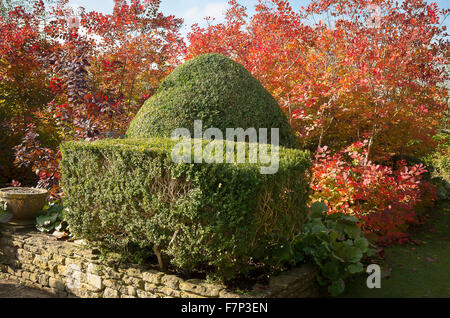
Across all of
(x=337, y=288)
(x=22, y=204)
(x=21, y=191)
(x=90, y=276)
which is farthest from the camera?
(x=21, y=191)

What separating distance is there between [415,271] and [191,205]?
3229 mm

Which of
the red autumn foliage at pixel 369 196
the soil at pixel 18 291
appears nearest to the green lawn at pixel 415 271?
the red autumn foliage at pixel 369 196

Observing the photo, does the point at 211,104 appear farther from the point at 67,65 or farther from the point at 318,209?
the point at 67,65

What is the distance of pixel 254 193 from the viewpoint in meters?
3.34

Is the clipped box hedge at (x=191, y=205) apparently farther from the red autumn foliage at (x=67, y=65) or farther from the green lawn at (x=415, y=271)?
the red autumn foliage at (x=67, y=65)

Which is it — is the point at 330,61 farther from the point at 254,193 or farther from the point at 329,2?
the point at 254,193

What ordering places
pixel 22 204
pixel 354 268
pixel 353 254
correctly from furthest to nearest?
pixel 22 204 → pixel 353 254 → pixel 354 268

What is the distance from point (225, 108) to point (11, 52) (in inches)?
265

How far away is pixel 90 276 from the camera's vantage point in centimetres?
454

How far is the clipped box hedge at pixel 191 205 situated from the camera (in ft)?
11.2

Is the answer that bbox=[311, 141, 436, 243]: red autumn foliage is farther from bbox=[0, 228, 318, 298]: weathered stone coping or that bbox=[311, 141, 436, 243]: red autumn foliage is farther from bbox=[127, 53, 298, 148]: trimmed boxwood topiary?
bbox=[0, 228, 318, 298]: weathered stone coping

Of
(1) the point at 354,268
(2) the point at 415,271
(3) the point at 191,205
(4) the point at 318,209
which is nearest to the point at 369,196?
(4) the point at 318,209

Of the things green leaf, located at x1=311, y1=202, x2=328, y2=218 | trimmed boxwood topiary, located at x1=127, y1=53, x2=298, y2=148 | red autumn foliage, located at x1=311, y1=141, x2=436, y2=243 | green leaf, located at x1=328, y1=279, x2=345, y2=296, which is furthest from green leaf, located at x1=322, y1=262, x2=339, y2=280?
trimmed boxwood topiary, located at x1=127, y1=53, x2=298, y2=148
